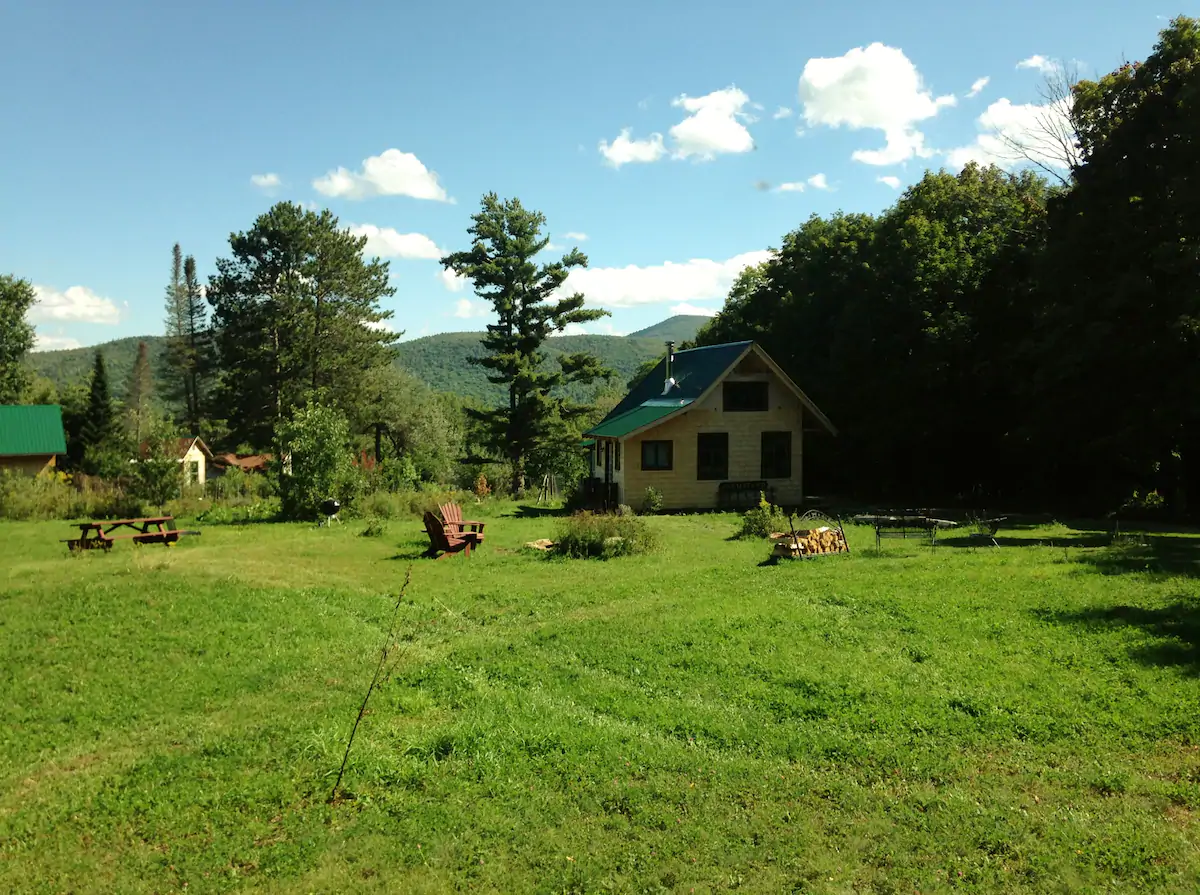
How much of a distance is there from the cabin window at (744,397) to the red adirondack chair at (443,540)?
12.9m

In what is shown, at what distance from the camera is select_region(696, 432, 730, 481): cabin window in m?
27.7

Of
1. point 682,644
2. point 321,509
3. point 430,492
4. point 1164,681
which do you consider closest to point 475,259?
point 430,492

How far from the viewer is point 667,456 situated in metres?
27.5

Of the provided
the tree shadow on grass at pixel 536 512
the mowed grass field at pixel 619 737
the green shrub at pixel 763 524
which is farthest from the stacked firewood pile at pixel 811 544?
the tree shadow on grass at pixel 536 512

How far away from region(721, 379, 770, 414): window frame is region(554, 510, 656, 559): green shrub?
1131cm

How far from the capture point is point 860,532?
65.2 ft

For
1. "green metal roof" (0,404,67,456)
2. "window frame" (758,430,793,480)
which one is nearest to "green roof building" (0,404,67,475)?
"green metal roof" (0,404,67,456)

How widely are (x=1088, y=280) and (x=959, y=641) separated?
18.6 meters

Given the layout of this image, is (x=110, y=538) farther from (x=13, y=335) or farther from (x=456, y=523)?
(x=13, y=335)

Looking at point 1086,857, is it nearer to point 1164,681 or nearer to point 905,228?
point 1164,681

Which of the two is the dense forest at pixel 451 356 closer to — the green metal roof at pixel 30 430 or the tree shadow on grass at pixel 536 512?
the green metal roof at pixel 30 430

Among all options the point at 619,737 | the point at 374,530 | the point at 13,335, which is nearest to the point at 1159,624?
the point at 619,737

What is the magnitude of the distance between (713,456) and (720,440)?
1.97 ft

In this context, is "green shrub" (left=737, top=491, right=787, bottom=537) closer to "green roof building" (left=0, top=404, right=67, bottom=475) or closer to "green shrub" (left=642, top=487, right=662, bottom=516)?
"green shrub" (left=642, top=487, right=662, bottom=516)
